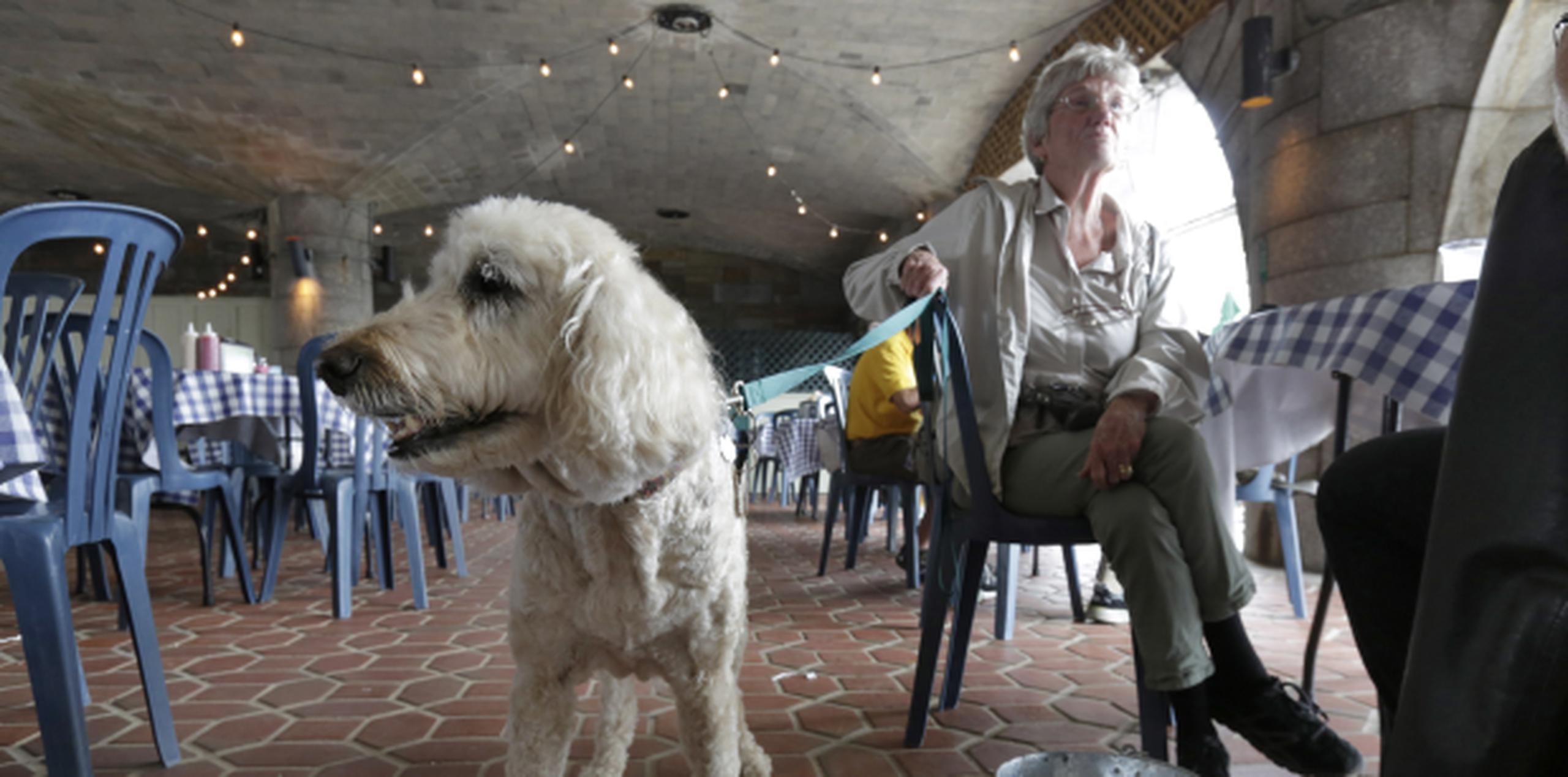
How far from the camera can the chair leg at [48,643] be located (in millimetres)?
1443

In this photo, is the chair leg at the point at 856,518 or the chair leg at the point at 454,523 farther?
the chair leg at the point at 856,518

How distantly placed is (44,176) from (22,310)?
12869 millimetres

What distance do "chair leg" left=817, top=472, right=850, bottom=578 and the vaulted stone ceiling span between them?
4778 millimetres

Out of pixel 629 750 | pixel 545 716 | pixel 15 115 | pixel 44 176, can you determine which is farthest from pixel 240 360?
pixel 44 176

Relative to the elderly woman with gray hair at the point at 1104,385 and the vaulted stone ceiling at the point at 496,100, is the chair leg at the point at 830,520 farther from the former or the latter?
the vaulted stone ceiling at the point at 496,100

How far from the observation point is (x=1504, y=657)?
54 cm

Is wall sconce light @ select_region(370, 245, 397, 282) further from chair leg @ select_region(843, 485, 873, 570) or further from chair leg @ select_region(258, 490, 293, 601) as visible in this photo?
chair leg @ select_region(843, 485, 873, 570)

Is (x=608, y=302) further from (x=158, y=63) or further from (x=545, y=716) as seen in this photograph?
(x=158, y=63)

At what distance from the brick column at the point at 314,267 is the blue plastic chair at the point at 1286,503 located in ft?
35.1

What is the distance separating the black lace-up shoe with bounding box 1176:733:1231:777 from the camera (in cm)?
148

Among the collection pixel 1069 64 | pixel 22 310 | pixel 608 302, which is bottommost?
pixel 608 302

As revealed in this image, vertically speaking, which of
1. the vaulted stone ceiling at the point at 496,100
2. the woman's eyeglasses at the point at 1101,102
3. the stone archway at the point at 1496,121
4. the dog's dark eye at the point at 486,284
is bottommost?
the dog's dark eye at the point at 486,284

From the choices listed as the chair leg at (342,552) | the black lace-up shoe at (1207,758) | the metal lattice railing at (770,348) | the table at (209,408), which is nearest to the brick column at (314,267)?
the metal lattice railing at (770,348)

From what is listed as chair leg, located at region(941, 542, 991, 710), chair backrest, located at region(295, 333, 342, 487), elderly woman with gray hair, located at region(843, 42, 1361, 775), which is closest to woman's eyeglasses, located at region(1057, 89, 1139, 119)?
elderly woman with gray hair, located at region(843, 42, 1361, 775)
